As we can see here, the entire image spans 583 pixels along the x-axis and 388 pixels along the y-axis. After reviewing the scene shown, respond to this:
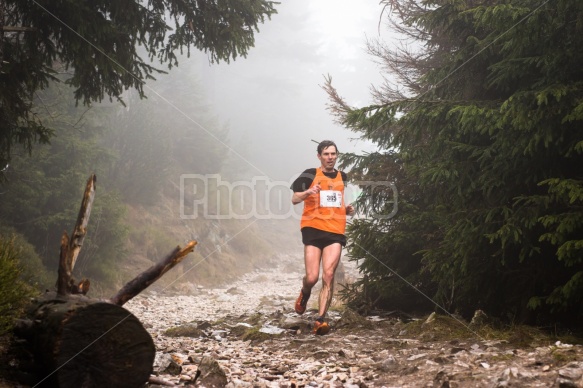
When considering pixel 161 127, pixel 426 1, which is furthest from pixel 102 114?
pixel 426 1

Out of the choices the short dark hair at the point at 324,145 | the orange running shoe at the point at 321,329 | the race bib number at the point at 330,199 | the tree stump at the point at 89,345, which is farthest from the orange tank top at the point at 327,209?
the tree stump at the point at 89,345

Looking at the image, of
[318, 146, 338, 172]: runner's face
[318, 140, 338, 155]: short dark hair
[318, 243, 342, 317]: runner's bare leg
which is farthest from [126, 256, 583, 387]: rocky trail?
[318, 140, 338, 155]: short dark hair

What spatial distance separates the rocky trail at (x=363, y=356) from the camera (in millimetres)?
3253

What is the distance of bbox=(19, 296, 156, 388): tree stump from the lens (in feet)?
9.27

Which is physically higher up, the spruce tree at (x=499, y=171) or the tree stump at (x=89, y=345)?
the spruce tree at (x=499, y=171)

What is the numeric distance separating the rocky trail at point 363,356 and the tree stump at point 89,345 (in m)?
0.43

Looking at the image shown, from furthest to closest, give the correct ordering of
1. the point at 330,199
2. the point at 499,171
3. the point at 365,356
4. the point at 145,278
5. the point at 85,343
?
1. the point at 330,199
2. the point at 499,171
3. the point at 365,356
4. the point at 145,278
5. the point at 85,343

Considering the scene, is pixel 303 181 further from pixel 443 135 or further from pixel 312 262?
pixel 443 135

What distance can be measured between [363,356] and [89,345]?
9.81 ft

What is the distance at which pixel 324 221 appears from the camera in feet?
21.1

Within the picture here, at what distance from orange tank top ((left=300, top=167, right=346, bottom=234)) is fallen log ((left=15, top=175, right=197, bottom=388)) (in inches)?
149

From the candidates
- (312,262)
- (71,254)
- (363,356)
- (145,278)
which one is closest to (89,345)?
(145,278)

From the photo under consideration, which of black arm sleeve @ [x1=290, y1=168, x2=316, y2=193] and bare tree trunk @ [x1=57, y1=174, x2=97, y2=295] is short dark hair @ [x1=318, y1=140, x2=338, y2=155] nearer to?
black arm sleeve @ [x1=290, y1=168, x2=316, y2=193]

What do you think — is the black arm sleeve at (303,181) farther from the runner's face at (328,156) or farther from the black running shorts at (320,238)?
the black running shorts at (320,238)
